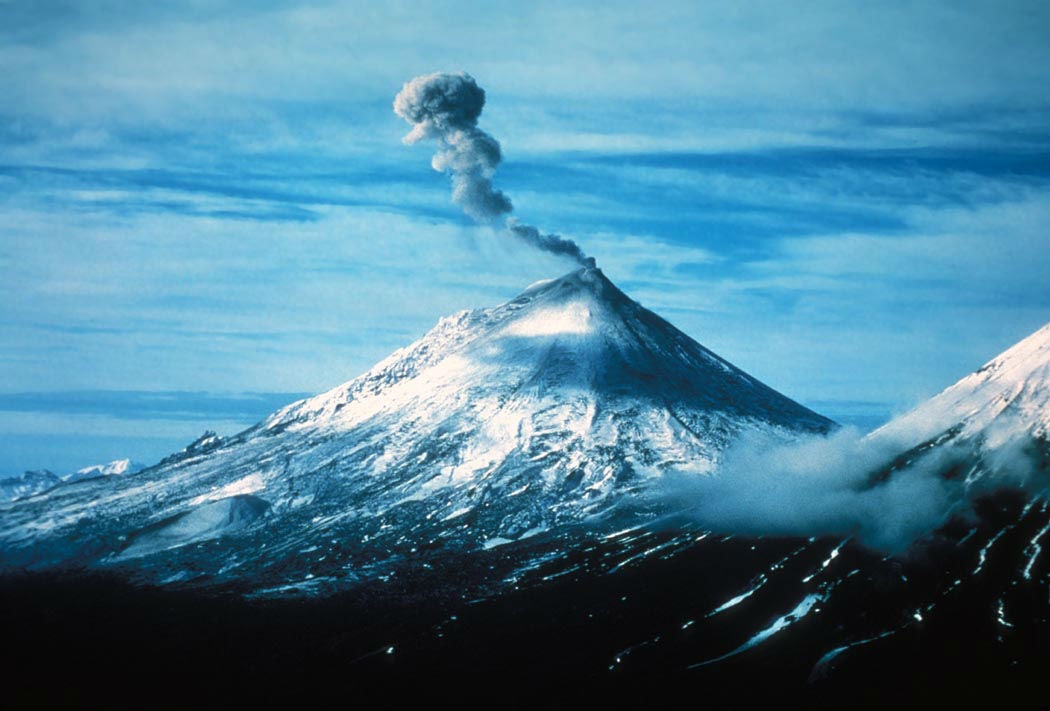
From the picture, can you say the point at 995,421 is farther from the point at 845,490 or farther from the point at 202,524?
the point at 202,524

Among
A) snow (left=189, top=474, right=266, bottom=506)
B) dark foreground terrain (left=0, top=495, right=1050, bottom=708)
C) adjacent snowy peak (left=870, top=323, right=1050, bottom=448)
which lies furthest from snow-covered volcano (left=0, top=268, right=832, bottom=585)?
adjacent snowy peak (left=870, top=323, right=1050, bottom=448)

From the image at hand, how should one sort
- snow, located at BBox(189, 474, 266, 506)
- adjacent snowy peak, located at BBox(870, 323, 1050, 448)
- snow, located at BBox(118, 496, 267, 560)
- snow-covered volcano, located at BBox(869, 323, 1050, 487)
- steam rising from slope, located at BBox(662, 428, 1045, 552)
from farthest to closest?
snow, located at BBox(189, 474, 266, 506) < snow, located at BBox(118, 496, 267, 560) < adjacent snowy peak, located at BBox(870, 323, 1050, 448) < snow-covered volcano, located at BBox(869, 323, 1050, 487) < steam rising from slope, located at BBox(662, 428, 1045, 552)

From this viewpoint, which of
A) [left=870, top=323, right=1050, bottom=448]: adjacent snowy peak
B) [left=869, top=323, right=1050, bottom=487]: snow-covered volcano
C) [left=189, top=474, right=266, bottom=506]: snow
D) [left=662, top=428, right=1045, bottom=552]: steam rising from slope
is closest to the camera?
[left=662, top=428, right=1045, bottom=552]: steam rising from slope

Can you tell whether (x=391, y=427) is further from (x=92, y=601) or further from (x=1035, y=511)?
(x=1035, y=511)

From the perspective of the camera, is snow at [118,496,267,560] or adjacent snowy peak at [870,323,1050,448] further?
snow at [118,496,267,560]

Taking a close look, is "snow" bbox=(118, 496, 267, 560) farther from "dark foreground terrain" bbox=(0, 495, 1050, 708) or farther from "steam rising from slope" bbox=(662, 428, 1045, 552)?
"steam rising from slope" bbox=(662, 428, 1045, 552)
